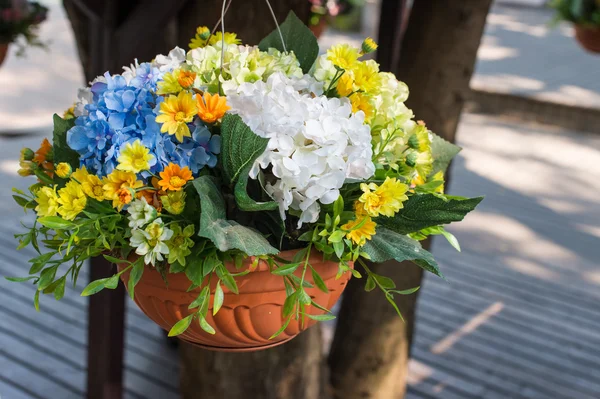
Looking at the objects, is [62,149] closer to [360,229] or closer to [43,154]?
[43,154]

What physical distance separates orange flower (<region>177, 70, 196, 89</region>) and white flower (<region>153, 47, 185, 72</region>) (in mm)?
66

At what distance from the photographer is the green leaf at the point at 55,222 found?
802 millimetres

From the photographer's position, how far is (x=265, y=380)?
185 cm

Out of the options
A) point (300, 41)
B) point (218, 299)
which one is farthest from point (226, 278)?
point (300, 41)

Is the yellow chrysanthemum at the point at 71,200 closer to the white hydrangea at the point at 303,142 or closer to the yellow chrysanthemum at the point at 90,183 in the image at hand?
the yellow chrysanthemum at the point at 90,183

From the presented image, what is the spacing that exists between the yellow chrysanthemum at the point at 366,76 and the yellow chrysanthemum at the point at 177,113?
218 mm

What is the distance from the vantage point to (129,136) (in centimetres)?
83

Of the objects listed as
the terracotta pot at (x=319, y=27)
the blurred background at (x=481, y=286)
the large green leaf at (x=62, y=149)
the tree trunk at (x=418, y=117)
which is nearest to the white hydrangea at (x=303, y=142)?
the large green leaf at (x=62, y=149)

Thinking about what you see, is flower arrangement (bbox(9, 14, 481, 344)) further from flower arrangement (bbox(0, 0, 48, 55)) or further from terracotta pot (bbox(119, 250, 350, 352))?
flower arrangement (bbox(0, 0, 48, 55))

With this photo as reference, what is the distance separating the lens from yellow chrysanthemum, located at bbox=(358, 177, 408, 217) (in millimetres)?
833

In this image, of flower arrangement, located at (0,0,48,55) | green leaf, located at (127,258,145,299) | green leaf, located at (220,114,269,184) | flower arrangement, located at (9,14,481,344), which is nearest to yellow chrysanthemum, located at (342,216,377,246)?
flower arrangement, located at (9,14,481,344)

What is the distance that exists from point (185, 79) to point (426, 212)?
0.32 m

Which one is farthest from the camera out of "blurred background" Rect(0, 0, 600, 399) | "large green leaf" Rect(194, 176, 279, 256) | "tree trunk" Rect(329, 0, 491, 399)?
"blurred background" Rect(0, 0, 600, 399)

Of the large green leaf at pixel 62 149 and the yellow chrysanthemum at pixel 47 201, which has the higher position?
the large green leaf at pixel 62 149
